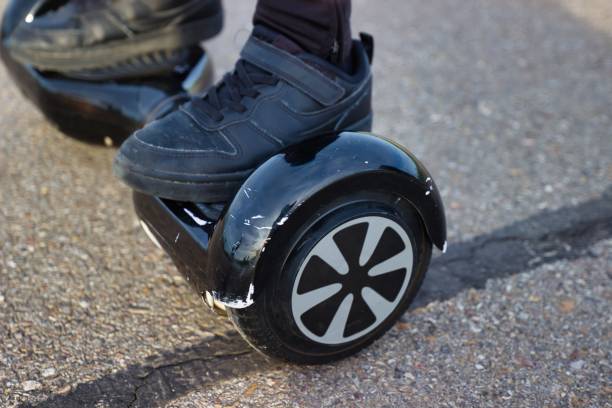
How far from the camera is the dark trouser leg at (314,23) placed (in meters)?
1.86

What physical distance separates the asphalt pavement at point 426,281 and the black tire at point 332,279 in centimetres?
12

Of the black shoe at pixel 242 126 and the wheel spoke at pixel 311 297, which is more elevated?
the black shoe at pixel 242 126

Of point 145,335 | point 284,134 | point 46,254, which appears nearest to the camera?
point 284,134

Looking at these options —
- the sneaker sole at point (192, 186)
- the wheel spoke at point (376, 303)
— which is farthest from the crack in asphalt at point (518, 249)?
the sneaker sole at point (192, 186)

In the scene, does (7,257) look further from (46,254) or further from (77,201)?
(77,201)

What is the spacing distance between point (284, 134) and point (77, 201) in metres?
1.07

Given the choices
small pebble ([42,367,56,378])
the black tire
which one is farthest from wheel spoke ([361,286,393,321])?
small pebble ([42,367,56,378])

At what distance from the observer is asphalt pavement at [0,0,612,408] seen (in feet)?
5.90

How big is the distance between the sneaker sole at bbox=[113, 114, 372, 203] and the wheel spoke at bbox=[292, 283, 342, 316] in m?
0.31

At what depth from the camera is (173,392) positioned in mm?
1777

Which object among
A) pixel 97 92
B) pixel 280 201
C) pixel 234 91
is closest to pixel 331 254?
pixel 280 201

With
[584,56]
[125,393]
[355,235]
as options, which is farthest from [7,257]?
[584,56]

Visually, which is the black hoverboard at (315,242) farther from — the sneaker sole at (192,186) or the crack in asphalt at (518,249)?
the crack in asphalt at (518,249)

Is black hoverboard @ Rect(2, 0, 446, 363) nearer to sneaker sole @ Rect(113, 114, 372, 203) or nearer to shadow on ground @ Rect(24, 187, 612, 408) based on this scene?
sneaker sole @ Rect(113, 114, 372, 203)
